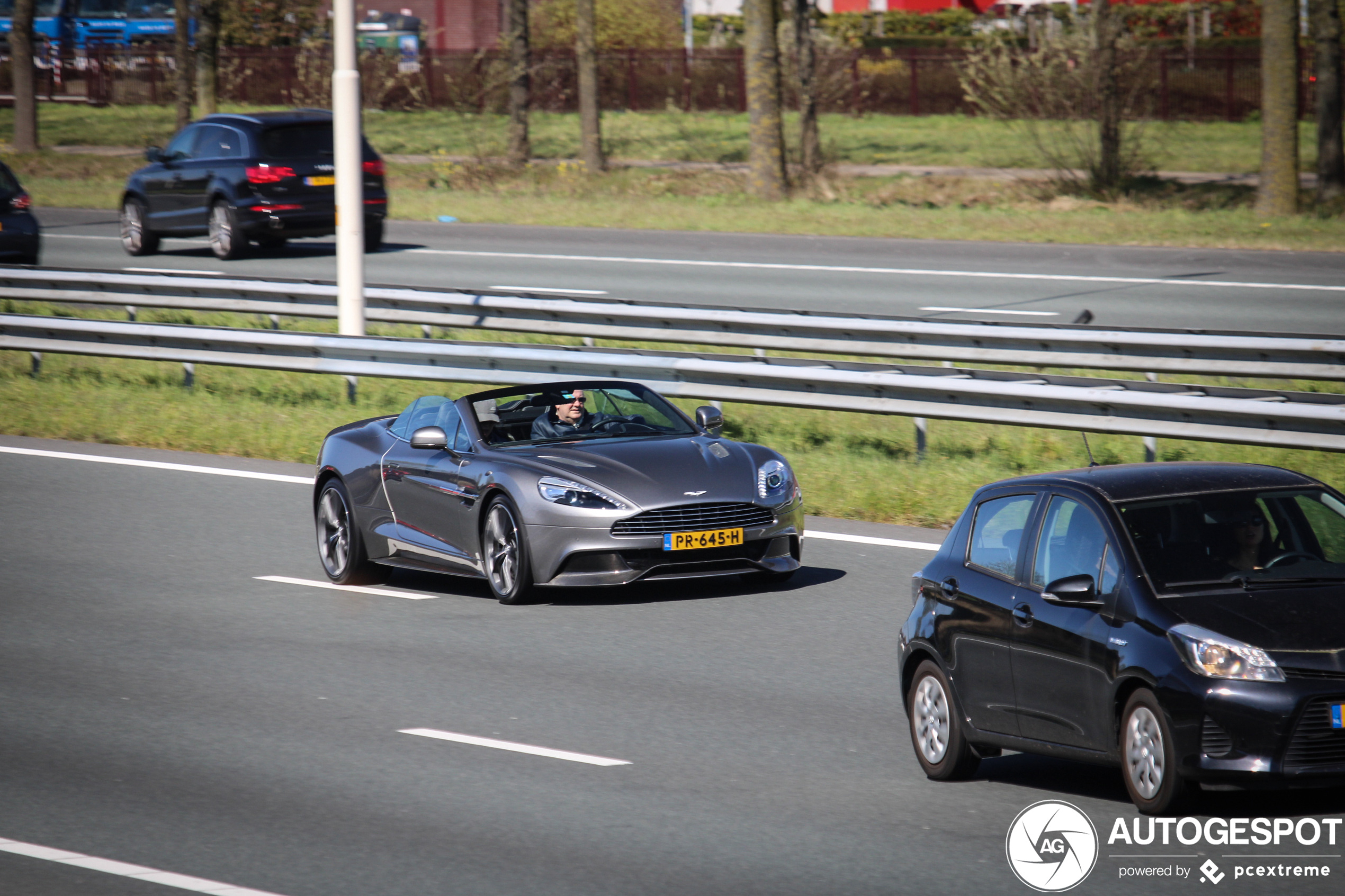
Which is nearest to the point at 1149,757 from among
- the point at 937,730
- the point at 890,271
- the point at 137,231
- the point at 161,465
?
the point at 937,730

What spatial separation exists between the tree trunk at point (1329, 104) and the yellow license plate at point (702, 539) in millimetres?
23290

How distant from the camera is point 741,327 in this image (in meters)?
17.4

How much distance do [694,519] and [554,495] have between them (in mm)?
799

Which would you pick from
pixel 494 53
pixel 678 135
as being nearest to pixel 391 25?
pixel 494 53

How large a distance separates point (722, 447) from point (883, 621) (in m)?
1.73

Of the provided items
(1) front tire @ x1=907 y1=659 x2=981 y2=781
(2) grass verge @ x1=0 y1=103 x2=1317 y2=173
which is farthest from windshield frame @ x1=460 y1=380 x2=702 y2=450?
(2) grass verge @ x1=0 y1=103 x2=1317 y2=173

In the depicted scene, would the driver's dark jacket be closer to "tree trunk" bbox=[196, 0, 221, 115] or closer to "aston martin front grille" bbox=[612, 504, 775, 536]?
"aston martin front grille" bbox=[612, 504, 775, 536]

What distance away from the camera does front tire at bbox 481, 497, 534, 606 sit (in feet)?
35.2

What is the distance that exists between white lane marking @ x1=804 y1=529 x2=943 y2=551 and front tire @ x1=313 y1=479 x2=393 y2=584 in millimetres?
2813

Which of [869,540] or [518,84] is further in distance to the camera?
[518,84]

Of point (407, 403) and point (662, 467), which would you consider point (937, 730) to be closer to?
point (662, 467)

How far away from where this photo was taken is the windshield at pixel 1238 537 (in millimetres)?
6504

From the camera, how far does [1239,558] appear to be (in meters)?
6.58

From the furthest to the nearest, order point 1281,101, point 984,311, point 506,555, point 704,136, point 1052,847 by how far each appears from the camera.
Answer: point 704,136 → point 1281,101 → point 984,311 → point 506,555 → point 1052,847
